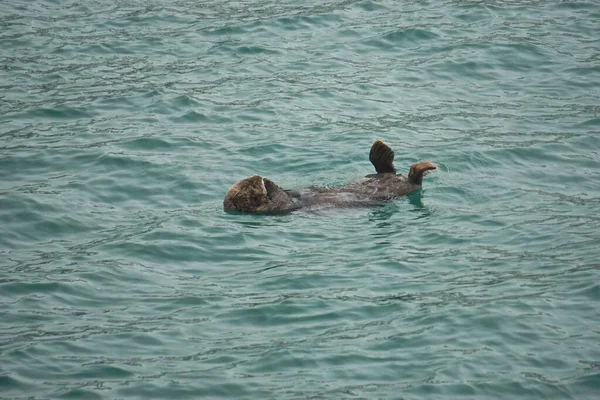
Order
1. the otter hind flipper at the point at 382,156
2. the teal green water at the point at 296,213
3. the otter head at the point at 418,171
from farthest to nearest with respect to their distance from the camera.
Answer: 1. the otter hind flipper at the point at 382,156
2. the otter head at the point at 418,171
3. the teal green water at the point at 296,213

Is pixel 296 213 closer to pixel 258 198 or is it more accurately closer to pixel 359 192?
pixel 258 198

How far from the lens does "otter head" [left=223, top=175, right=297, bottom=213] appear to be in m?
9.49

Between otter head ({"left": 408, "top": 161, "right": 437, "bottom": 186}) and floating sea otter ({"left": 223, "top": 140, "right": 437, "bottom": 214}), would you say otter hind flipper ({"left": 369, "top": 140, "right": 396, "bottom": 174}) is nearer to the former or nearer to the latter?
floating sea otter ({"left": 223, "top": 140, "right": 437, "bottom": 214})

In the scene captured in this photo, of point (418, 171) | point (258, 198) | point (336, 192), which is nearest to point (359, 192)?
point (336, 192)

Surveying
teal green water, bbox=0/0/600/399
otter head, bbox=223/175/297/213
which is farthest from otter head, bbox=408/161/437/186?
otter head, bbox=223/175/297/213

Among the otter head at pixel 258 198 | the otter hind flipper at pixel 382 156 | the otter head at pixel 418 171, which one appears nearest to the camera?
the otter head at pixel 258 198

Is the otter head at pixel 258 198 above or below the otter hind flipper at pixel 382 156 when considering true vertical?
below

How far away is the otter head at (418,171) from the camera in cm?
961

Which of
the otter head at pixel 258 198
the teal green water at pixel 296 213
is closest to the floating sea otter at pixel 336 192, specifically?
the otter head at pixel 258 198

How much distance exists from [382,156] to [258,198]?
1.47m

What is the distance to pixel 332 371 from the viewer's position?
6.55 meters

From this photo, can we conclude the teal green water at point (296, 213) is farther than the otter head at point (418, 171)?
No

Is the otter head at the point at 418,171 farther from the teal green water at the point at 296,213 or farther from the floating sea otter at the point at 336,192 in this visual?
the teal green water at the point at 296,213

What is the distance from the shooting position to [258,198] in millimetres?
9531
